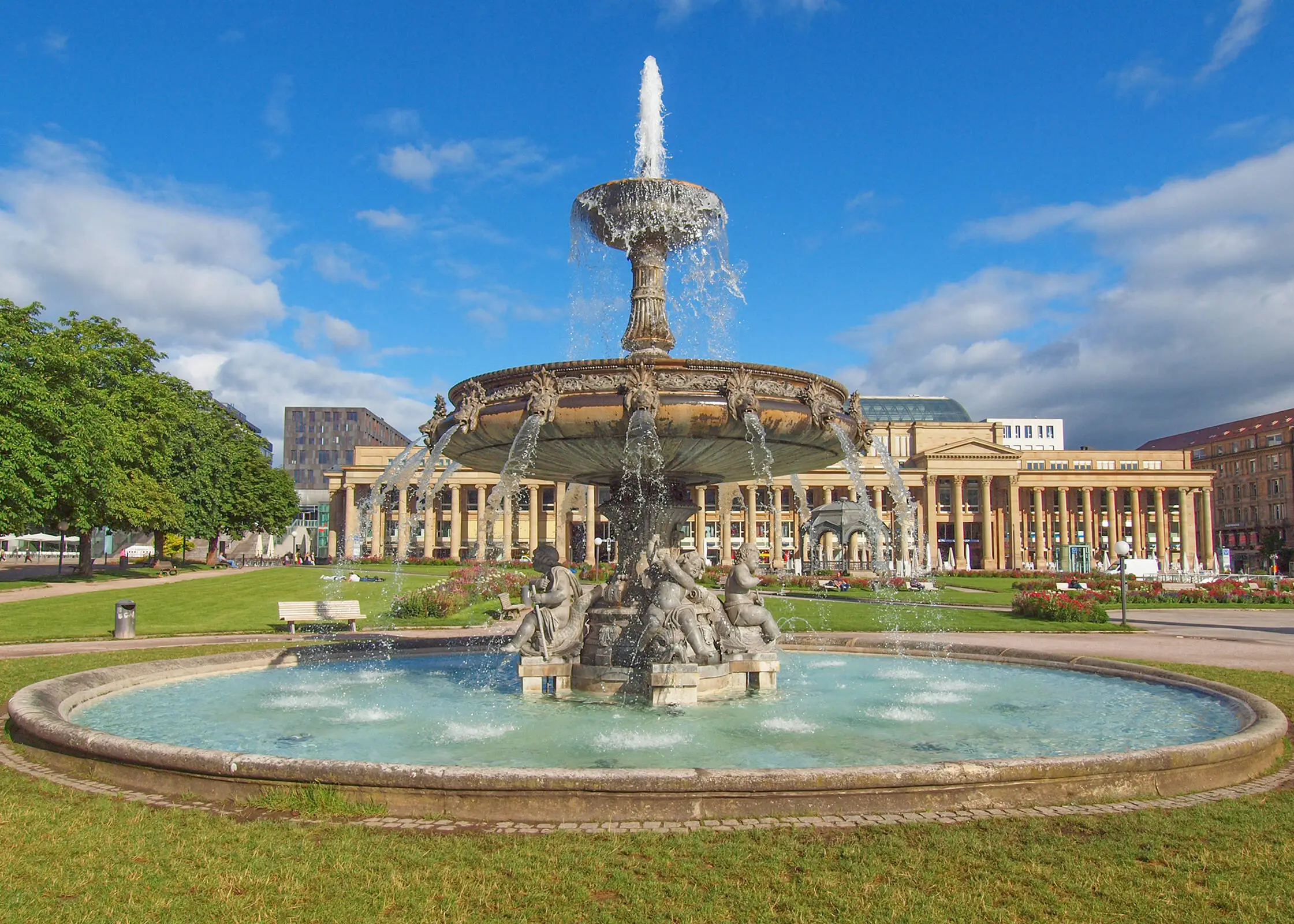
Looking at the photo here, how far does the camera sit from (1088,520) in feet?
359

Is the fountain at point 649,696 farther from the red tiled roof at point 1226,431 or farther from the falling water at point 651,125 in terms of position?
the red tiled roof at point 1226,431

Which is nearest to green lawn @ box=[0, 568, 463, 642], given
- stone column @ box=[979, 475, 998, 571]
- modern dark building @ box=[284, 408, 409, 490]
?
stone column @ box=[979, 475, 998, 571]

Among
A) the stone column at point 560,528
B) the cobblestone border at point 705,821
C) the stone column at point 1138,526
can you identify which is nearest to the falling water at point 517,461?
the cobblestone border at point 705,821

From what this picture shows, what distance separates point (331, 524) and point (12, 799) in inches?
4717

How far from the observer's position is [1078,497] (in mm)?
122562

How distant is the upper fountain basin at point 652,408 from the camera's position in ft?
32.8

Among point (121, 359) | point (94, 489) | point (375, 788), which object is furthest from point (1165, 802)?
point (121, 359)

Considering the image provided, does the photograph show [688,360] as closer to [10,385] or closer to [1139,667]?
[1139,667]

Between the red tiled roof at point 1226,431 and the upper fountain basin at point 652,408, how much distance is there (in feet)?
404

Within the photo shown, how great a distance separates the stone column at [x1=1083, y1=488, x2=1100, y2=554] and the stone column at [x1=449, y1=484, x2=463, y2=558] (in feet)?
237

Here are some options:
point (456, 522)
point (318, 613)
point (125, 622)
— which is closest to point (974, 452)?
point (456, 522)

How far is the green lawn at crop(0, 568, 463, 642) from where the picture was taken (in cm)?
2386

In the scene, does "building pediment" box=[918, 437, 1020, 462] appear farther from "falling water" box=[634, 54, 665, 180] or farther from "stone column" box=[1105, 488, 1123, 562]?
"falling water" box=[634, 54, 665, 180]

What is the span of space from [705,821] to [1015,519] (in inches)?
4210
